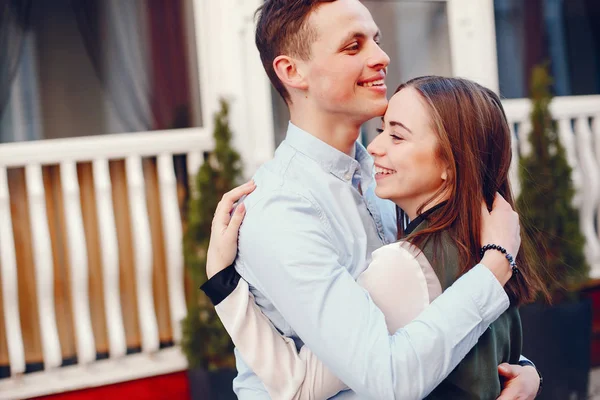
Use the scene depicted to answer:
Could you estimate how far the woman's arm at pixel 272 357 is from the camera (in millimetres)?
1714

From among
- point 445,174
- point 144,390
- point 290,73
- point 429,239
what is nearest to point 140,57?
point 144,390

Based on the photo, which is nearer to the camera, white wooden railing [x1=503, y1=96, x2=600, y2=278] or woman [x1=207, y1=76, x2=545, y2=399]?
woman [x1=207, y1=76, x2=545, y2=399]

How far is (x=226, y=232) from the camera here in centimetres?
178

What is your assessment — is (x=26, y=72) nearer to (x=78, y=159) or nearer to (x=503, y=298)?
(x=78, y=159)

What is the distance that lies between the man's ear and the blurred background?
7.59 ft

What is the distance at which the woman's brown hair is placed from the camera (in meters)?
1.72

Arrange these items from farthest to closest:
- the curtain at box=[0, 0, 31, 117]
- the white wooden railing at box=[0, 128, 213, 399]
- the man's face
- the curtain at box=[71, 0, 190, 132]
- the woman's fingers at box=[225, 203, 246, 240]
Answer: the curtain at box=[71, 0, 190, 132], the curtain at box=[0, 0, 31, 117], the white wooden railing at box=[0, 128, 213, 399], the man's face, the woman's fingers at box=[225, 203, 246, 240]

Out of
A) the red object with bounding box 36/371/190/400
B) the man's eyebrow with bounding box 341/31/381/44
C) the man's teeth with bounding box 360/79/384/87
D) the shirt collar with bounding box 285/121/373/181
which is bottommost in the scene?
the red object with bounding box 36/371/190/400

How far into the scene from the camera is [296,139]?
2.01 meters

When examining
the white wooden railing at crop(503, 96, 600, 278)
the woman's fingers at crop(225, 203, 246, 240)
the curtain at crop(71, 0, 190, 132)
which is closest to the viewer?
the woman's fingers at crop(225, 203, 246, 240)

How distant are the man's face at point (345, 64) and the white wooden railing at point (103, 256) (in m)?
2.65

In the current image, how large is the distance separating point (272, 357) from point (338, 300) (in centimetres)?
27

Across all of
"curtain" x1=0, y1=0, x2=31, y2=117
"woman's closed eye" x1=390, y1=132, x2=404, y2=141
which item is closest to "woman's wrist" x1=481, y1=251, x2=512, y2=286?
"woman's closed eye" x1=390, y1=132, x2=404, y2=141

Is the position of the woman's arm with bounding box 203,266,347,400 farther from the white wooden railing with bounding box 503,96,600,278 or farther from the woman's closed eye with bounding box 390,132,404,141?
the white wooden railing with bounding box 503,96,600,278
